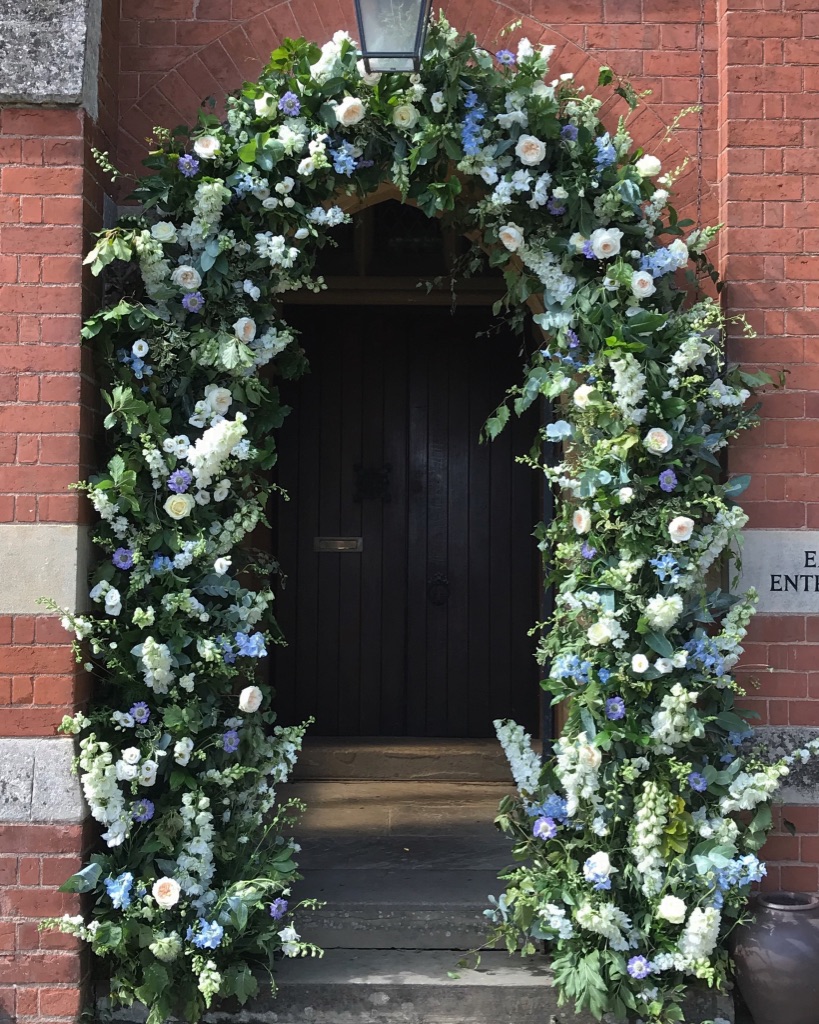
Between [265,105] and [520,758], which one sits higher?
[265,105]

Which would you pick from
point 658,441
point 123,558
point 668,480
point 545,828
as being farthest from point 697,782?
point 123,558

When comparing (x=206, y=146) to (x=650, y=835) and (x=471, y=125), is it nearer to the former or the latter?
(x=471, y=125)

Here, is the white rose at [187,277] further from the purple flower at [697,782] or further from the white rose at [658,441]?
the purple flower at [697,782]

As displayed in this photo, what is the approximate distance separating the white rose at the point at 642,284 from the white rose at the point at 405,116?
875 millimetres

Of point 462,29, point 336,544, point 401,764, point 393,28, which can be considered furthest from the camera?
point 336,544

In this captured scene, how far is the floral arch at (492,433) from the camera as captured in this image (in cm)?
330

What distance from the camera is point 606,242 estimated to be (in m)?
3.41

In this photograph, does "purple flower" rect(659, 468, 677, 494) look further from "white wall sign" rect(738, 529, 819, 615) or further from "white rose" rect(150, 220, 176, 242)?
"white rose" rect(150, 220, 176, 242)

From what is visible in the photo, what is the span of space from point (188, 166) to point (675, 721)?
2362 mm

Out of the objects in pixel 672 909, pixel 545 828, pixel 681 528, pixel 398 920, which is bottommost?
pixel 398 920

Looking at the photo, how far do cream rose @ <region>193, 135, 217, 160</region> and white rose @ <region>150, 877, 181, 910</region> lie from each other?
2.32 meters

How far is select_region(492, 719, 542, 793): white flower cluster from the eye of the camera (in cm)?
367

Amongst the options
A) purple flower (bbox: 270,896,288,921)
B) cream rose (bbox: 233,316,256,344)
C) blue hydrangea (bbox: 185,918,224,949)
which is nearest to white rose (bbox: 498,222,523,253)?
cream rose (bbox: 233,316,256,344)

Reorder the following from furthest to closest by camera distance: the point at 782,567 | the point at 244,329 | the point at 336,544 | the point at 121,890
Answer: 1. the point at 336,544
2. the point at 782,567
3. the point at 244,329
4. the point at 121,890
